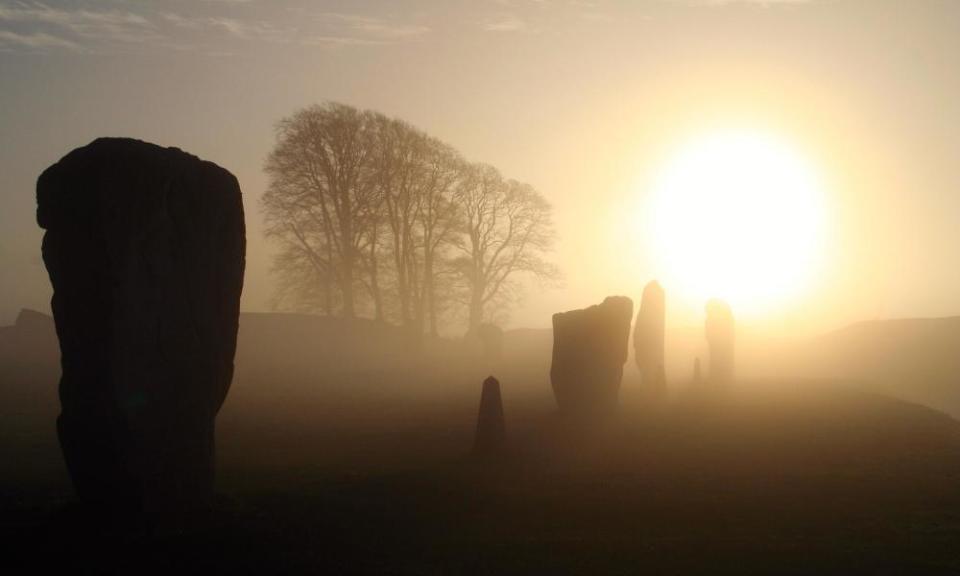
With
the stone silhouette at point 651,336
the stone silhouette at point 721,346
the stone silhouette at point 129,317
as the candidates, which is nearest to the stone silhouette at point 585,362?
the stone silhouette at point 651,336

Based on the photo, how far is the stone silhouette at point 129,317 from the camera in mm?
11594

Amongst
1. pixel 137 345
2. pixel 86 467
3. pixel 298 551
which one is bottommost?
pixel 298 551

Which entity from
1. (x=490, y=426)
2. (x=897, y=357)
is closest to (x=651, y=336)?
(x=490, y=426)

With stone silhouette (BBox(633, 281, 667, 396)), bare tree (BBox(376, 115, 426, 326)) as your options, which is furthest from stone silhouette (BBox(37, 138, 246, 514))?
bare tree (BBox(376, 115, 426, 326))

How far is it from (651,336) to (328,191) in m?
16.6

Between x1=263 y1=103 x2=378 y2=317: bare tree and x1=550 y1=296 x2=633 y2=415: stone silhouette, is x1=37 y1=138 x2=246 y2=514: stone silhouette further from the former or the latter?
x1=263 y1=103 x2=378 y2=317: bare tree

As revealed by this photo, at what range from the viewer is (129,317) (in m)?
11.6

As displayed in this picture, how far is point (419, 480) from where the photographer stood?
51.3 feet

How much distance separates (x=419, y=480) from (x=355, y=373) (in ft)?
59.2

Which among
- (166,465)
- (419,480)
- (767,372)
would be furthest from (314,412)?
(767,372)

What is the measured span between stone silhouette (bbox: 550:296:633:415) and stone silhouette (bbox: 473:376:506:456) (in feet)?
16.4

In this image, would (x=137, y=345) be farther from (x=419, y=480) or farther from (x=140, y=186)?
(x=419, y=480)

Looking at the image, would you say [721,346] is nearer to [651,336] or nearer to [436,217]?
[651,336]

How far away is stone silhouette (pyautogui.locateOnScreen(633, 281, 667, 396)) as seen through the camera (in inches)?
1150
